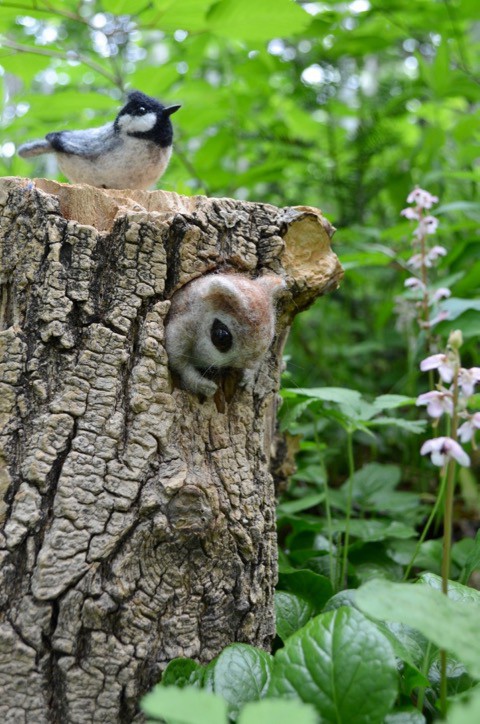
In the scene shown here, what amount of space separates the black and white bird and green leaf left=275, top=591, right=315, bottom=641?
117cm

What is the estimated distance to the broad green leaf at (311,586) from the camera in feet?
5.70

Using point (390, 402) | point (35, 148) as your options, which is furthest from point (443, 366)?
point (35, 148)

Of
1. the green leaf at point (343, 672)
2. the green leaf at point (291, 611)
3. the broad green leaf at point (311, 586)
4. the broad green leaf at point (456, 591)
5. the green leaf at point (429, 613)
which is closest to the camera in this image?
the green leaf at point (429, 613)

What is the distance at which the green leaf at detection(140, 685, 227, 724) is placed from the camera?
81cm

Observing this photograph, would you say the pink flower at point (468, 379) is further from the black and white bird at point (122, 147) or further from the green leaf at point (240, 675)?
the black and white bird at point (122, 147)

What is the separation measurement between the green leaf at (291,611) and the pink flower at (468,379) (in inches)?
30.4

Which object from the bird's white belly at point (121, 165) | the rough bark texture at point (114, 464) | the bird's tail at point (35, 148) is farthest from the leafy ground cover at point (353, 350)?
the bird's tail at point (35, 148)

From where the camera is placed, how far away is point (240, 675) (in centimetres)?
123

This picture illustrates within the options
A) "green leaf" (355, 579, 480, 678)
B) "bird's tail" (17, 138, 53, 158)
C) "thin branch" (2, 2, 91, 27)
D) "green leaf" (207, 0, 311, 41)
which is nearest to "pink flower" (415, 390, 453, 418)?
"green leaf" (355, 579, 480, 678)

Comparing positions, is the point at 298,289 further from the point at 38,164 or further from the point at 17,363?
the point at 38,164

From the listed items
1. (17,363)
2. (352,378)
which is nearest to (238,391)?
(17,363)

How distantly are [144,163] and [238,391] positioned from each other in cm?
66

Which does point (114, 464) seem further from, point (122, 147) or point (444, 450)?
point (122, 147)

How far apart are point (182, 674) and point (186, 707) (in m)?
0.55
